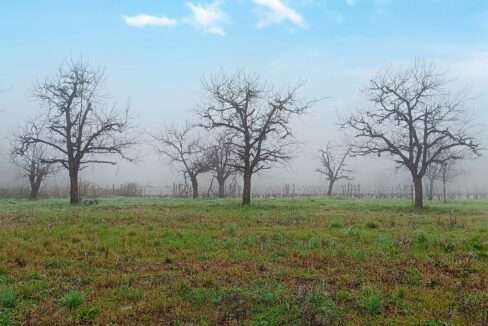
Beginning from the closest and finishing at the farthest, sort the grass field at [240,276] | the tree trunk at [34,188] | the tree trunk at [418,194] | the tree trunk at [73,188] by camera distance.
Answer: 1. the grass field at [240,276]
2. the tree trunk at [418,194]
3. the tree trunk at [73,188]
4. the tree trunk at [34,188]

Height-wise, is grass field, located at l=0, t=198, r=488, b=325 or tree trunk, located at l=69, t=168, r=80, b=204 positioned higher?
tree trunk, located at l=69, t=168, r=80, b=204

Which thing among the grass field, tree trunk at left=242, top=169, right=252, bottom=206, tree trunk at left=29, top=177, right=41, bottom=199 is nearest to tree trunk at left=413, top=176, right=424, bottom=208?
tree trunk at left=242, top=169, right=252, bottom=206

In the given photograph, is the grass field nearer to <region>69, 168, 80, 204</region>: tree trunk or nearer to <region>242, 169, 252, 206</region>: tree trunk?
<region>242, 169, 252, 206</region>: tree trunk

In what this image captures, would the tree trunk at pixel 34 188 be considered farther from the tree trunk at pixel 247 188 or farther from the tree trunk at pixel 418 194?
the tree trunk at pixel 418 194

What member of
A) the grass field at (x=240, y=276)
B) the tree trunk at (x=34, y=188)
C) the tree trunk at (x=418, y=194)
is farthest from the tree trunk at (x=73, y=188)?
the tree trunk at (x=418, y=194)

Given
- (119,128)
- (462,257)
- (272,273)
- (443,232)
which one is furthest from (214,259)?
(119,128)

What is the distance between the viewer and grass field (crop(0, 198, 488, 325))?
7062 millimetres

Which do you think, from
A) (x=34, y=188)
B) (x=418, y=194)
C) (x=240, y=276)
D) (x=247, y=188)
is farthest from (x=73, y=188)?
(x=240, y=276)

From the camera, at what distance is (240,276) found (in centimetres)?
934

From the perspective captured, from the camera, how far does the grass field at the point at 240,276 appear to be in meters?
7.06

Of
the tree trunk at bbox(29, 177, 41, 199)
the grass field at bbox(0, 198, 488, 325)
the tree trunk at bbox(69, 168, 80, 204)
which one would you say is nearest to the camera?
the grass field at bbox(0, 198, 488, 325)

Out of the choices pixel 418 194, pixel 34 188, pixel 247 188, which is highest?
pixel 34 188

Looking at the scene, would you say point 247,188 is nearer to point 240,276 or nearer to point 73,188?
point 73,188

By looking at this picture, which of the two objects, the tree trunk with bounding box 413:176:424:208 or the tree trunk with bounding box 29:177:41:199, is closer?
the tree trunk with bounding box 413:176:424:208
